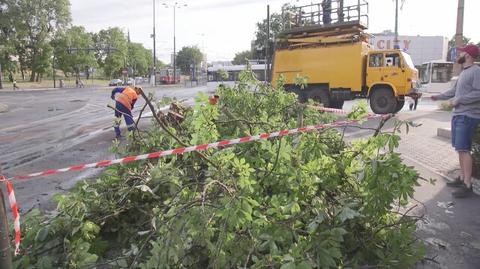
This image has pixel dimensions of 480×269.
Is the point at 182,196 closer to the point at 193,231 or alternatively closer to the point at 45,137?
the point at 193,231

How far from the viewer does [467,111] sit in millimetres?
5582

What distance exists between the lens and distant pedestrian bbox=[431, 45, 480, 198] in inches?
219

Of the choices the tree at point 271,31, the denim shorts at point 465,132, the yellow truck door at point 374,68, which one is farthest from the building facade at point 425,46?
the denim shorts at point 465,132

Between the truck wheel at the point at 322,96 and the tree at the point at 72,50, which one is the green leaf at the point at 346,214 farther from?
the tree at the point at 72,50

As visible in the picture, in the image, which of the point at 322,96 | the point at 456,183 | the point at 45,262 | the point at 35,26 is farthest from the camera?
the point at 35,26

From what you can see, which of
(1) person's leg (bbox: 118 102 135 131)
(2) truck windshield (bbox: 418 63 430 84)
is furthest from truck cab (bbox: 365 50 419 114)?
(2) truck windshield (bbox: 418 63 430 84)

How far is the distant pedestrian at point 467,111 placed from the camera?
555 cm

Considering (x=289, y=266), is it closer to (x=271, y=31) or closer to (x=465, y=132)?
(x=465, y=132)

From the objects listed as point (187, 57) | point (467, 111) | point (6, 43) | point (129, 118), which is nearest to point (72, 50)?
point (6, 43)

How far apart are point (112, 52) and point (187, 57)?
32596 millimetres

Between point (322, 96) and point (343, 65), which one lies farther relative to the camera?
point (322, 96)

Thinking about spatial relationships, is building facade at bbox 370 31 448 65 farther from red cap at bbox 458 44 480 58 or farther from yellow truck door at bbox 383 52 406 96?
red cap at bbox 458 44 480 58

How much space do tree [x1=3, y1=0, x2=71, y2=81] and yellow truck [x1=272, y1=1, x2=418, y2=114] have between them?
55.1 m

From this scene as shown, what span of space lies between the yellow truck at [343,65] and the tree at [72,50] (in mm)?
53497
